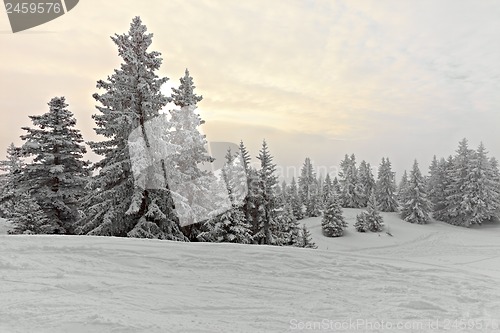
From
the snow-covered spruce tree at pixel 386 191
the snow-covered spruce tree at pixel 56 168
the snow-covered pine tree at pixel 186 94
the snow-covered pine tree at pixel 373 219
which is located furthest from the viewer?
the snow-covered spruce tree at pixel 386 191

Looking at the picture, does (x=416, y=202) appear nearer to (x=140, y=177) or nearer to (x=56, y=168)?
(x=140, y=177)

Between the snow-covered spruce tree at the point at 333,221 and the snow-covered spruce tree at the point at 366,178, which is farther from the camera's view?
the snow-covered spruce tree at the point at 366,178

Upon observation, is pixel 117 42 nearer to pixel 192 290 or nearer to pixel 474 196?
pixel 192 290

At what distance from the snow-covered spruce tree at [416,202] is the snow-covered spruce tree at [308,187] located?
19.4 meters

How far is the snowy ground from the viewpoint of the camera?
202 inches

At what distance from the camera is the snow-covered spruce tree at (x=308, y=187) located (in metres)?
66.2

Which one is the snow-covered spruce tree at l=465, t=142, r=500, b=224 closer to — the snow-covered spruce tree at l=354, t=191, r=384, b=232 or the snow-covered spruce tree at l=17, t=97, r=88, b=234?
the snow-covered spruce tree at l=354, t=191, r=384, b=232

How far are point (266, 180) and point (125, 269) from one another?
18.4 m

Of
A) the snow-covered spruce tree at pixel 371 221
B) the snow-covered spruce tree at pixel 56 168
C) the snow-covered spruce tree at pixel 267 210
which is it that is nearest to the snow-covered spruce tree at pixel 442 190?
the snow-covered spruce tree at pixel 371 221

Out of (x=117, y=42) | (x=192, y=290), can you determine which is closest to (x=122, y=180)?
(x=117, y=42)

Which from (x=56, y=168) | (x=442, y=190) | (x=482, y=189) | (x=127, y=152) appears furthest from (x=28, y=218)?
(x=442, y=190)

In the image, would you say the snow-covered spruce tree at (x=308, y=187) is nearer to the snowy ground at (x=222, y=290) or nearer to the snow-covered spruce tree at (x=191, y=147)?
the snow-covered spruce tree at (x=191, y=147)

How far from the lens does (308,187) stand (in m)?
77.5

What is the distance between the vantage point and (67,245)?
8656 mm
